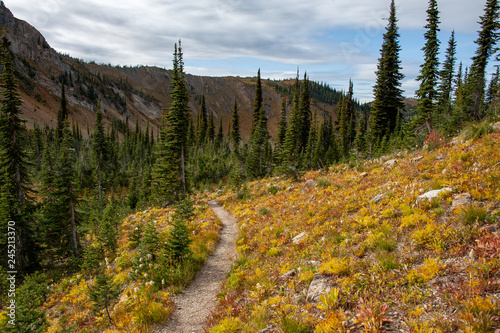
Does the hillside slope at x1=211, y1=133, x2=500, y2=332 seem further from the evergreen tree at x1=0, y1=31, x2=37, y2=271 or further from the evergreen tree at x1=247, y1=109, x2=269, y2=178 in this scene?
the evergreen tree at x1=247, y1=109, x2=269, y2=178

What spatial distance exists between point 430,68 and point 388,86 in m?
6.03

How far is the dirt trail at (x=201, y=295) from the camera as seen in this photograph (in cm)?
663

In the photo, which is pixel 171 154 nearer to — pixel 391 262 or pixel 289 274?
pixel 289 274

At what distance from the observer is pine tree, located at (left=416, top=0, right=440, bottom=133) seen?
27.5 m

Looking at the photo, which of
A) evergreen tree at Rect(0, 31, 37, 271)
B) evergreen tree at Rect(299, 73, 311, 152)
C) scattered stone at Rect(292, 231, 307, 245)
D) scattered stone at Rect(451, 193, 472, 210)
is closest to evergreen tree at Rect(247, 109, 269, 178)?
evergreen tree at Rect(299, 73, 311, 152)

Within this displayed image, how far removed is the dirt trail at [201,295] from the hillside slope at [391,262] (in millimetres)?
570

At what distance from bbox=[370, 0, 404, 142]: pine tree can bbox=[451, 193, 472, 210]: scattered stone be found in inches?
1193

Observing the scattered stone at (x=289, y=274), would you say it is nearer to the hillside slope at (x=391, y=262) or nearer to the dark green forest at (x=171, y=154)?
the hillside slope at (x=391, y=262)

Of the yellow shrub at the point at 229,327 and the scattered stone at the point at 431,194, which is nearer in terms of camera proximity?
the yellow shrub at the point at 229,327

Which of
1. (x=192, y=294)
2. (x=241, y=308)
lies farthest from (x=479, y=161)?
(x=192, y=294)

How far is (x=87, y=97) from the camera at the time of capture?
15988 centimetres

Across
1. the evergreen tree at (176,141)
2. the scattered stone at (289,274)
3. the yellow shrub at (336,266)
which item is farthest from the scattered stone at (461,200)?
the evergreen tree at (176,141)

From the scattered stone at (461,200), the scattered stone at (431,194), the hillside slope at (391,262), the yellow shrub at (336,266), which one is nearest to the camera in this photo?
the hillside slope at (391,262)

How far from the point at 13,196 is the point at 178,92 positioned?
16427 mm
